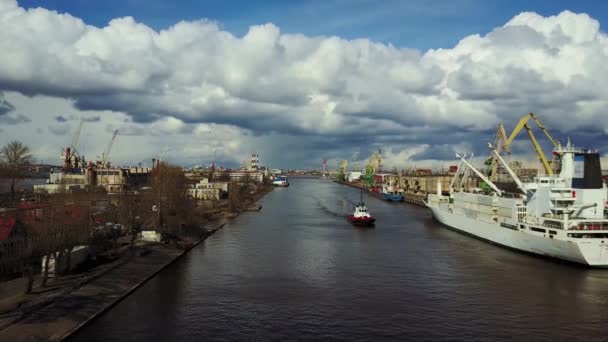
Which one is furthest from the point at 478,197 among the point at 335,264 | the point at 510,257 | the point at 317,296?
the point at 317,296

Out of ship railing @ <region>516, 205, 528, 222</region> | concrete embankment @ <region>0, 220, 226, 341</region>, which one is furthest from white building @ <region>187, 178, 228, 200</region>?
ship railing @ <region>516, 205, 528, 222</region>

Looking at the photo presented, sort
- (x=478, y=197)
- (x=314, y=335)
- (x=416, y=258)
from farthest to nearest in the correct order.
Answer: (x=478, y=197), (x=416, y=258), (x=314, y=335)

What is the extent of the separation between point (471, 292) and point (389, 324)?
10.9m

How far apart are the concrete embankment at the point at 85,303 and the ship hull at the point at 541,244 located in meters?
37.9

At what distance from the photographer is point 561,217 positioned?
5125cm

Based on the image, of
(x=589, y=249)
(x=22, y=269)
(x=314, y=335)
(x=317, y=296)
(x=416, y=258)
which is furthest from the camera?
(x=416, y=258)

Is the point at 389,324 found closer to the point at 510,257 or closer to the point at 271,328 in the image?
the point at 271,328

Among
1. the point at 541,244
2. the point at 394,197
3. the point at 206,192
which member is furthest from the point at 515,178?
the point at 394,197

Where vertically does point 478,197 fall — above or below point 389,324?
above

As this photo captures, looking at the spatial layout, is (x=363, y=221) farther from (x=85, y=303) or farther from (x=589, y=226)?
(x=85, y=303)

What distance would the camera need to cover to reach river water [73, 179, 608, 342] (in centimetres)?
2828

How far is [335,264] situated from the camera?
48531mm

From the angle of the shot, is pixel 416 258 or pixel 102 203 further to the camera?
pixel 102 203

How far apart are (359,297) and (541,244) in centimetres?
2537
